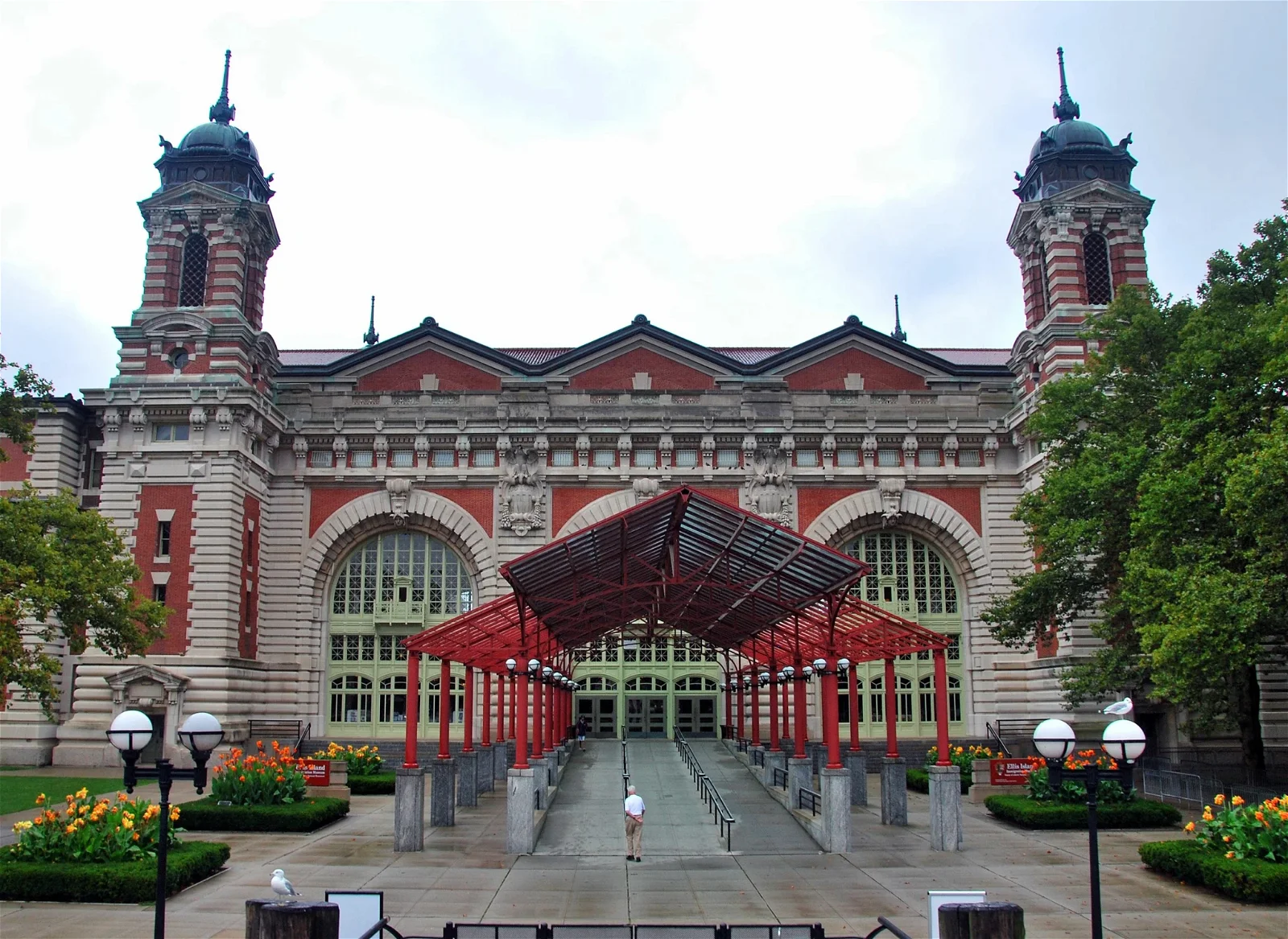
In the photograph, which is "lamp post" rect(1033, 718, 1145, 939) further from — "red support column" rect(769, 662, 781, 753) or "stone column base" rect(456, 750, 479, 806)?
"red support column" rect(769, 662, 781, 753)

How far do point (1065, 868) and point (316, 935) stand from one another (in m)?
16.4

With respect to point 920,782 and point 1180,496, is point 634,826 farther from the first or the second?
point 920,782

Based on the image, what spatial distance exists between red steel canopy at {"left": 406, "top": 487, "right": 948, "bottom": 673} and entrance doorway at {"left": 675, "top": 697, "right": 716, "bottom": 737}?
1529 centimetres

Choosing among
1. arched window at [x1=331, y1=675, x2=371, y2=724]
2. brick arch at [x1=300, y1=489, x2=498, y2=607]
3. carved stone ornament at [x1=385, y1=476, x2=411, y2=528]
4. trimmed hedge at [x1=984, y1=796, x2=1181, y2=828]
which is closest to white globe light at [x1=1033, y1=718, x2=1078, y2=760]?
trimmed hedge at [x1=984, y1=796, x2=1181, y2=828]

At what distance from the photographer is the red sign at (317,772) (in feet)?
110

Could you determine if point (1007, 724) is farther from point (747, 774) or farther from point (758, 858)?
point (758, 858)

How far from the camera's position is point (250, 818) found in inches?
1046

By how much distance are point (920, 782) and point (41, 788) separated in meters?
28.5

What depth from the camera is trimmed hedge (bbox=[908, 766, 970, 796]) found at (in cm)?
3556

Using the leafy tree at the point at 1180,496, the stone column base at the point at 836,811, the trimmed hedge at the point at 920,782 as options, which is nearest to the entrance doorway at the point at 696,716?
the trimmed hedge at the point at 920,782

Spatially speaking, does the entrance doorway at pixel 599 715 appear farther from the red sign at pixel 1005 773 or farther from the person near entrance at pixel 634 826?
the person near entrance at pixel 634 826

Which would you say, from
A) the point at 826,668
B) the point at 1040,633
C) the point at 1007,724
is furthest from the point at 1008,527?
the point at 826,668

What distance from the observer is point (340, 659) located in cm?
4884

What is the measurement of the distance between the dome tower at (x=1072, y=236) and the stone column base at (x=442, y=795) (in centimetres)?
3150
